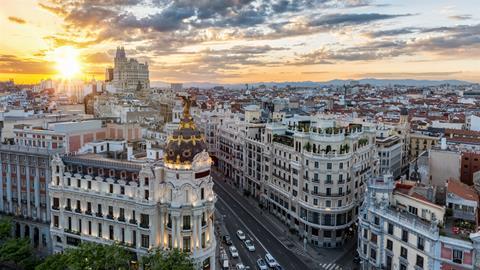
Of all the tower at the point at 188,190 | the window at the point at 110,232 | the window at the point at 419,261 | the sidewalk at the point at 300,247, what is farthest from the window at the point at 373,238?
the window at the point at 110,232

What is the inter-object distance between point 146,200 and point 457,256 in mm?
55660

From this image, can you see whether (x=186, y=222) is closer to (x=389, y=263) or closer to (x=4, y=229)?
(x=389, y=263)

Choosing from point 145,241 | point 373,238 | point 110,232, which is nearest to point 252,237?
point 145,241

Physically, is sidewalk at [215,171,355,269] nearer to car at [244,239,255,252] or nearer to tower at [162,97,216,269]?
car at [244,239,255,252]

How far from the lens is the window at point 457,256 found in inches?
2803

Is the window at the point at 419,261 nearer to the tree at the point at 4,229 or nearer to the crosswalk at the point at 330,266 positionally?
the crosswalk at the point at 330,266

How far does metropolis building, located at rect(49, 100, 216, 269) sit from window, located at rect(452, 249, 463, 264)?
4352 cm

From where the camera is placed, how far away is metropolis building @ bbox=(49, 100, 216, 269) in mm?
85188

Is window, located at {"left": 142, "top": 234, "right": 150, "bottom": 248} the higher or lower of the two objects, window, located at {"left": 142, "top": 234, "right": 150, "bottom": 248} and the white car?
the higher

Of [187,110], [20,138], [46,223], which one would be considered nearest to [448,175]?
[187,110]

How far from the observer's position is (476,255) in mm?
69625

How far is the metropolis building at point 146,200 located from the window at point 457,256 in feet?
143

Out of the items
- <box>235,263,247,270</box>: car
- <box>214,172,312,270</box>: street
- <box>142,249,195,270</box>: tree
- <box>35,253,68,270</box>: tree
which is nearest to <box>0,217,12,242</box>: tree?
<box>35,253,68,270</box>: tree

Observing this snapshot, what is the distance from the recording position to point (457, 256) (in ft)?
235
